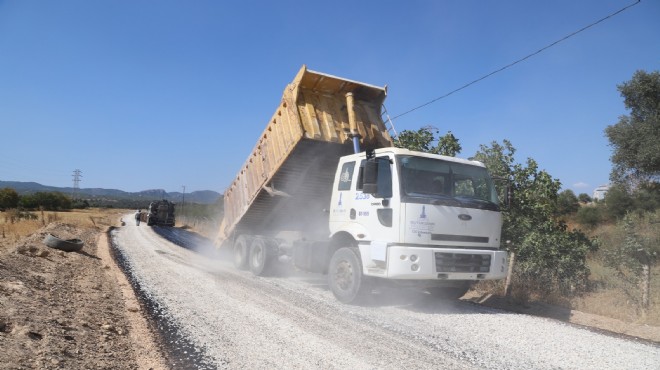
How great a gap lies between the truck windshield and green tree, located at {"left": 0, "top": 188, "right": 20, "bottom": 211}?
69.5m

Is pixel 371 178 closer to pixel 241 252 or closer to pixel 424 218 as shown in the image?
pixel 424 218

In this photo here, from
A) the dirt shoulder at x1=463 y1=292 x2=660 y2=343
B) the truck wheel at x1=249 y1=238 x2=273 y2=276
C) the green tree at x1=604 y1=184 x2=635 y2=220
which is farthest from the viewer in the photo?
the green tree at x1=604 y1=184 x2=635 y2=220

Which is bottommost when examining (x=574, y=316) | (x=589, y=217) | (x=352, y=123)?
(x=574, y=316)

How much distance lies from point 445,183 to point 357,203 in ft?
4.99

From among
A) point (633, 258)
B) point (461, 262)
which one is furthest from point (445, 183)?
point (633, 258)

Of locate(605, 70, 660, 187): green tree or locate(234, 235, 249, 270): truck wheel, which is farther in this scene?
locate(605, 70, 660, 187): green tree

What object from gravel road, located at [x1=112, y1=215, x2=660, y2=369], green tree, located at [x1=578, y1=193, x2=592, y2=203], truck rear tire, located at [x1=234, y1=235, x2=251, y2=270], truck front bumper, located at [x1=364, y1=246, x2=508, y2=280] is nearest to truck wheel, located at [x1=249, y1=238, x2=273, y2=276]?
truck rear tire, located at [x1=234, y1=235, x2=251, y2=270]

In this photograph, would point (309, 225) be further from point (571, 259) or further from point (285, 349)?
point (571, 259)

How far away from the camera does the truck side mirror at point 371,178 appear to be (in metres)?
6.54

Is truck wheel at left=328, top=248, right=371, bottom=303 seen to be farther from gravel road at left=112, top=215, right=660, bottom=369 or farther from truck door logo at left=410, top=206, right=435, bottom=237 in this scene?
truck door logo at left=410, top=206, right=435, bottom=237

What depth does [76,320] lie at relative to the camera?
5.09 m

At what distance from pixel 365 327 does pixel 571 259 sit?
5.71 m

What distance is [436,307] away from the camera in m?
7.17

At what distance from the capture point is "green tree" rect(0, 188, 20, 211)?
6015cm
